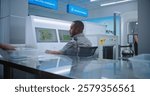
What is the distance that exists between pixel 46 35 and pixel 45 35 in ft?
0.07

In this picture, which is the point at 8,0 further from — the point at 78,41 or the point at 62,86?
the point at 62,86

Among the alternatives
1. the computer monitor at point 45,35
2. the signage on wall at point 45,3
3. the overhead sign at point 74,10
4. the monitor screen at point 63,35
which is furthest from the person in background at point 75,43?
the overhead sign at point 74,10

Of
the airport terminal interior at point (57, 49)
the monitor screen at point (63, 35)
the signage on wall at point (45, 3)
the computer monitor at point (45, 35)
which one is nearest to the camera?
the airport terminal interior at point (57, 49)

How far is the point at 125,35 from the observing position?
6.31 m

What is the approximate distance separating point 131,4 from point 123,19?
135 cm

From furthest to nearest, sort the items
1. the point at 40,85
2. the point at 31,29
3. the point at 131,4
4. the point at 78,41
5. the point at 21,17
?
the point at 131,4, the point at 21,17, the point at 31,29, the point at 78,41, the point at 40,85

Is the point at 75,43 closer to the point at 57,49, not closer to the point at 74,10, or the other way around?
the point at 57,49

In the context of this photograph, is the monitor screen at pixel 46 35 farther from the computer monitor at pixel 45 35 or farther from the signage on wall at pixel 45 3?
the signage on wall at pixel 45 3

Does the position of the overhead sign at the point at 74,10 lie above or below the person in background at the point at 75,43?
above

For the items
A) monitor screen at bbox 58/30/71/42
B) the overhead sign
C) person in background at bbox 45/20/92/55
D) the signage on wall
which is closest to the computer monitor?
monitor screen at bbox 58/30/71/42

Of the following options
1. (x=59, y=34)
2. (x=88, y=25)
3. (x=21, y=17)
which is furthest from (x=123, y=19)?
(x=21, y=17)

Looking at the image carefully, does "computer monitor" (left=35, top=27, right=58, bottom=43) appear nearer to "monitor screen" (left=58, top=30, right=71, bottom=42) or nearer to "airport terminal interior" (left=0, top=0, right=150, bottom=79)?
"airport terminal interior" (left=0, top=0, right=150, bottom=79)

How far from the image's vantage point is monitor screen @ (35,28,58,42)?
2656 millimetres

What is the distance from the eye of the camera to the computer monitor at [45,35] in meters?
2.65
